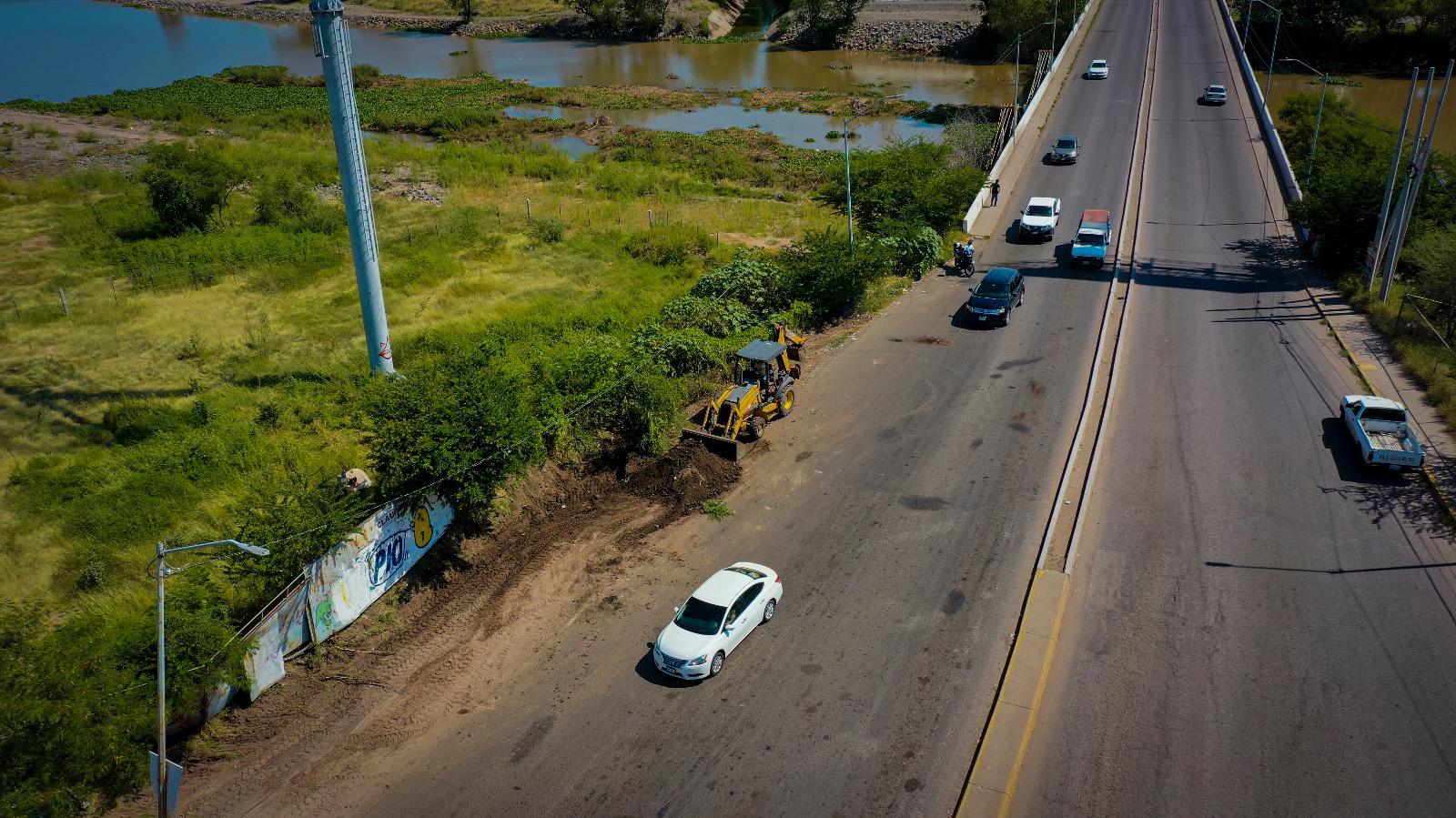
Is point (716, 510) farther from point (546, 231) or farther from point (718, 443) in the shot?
point (546, 231)

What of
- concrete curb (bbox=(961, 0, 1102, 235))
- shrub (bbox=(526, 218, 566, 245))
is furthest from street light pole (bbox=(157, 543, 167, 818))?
concrete curb (bbox=(961, 0, 1102, 235))

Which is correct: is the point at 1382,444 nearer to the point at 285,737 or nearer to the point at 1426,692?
the point at 1426,692

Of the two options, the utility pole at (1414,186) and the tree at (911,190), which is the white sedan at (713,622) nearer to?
the tree at (911,190)

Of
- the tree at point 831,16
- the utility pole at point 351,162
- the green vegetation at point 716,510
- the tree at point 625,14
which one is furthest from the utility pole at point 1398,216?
the tree at point 625,14

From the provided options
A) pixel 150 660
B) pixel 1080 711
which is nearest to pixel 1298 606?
pixel 1080 711

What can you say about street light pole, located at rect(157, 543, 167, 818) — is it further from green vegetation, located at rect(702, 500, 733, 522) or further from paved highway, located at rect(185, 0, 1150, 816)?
green vegetation, located at rect(702, 500, 733, 522)

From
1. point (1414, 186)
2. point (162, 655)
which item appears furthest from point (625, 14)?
point (162, 655)
